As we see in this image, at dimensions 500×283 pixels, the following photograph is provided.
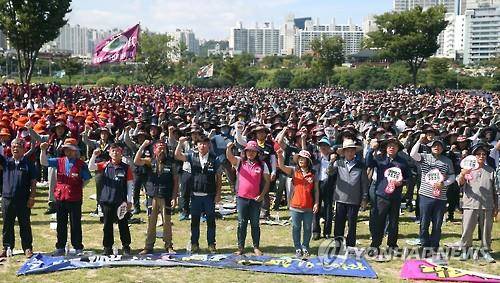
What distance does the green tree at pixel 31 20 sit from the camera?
33000mm

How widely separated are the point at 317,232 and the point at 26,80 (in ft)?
103

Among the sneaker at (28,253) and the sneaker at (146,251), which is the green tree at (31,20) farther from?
the sneaker at (146,251)

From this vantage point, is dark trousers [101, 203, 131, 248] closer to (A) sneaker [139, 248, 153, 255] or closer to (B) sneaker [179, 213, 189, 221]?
(A) sneaker [139, 248, 153, 255]

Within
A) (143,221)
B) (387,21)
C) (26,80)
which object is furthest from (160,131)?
(387,21)

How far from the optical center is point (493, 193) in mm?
8203

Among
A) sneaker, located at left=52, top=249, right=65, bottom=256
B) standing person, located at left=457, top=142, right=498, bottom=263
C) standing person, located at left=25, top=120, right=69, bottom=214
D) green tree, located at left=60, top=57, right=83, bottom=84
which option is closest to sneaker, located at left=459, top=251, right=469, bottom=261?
standing person, located at left=457, top=142, right=498, bottom=263

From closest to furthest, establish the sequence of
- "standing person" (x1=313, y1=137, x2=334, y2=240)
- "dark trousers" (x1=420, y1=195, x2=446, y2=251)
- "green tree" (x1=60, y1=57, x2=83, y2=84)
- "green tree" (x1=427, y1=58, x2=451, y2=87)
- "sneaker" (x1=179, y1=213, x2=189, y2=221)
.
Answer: "dark trousers" (x1=420, y1=195, x2=446, y2=251), "standing person" (x1=313, y1=137, x2=334, y2=240), "sneaker" (x1=179, y1=213, x2=189, y2=221), "green tree" (x1=427, y1=58, x2=451, y2=87), "green tree" (x1=60, y1=57, x2=83, y2=84)

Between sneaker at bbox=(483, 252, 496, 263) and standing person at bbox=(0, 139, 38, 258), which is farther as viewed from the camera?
sneaker at bbox=(483, 252, 496, 263)

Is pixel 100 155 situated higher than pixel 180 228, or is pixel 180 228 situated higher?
pixel 100 155

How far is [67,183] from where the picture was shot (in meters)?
8.02

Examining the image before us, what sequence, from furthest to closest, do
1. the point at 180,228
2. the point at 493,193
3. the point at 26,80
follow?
1. the point at 26,80
2. the point at 180,228
3. the point at 493,193

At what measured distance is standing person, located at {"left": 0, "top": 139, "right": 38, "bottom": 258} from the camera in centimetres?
805

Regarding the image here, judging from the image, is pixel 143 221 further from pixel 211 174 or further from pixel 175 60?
pixel 175 60

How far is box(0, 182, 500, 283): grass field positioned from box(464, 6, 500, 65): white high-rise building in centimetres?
16761
